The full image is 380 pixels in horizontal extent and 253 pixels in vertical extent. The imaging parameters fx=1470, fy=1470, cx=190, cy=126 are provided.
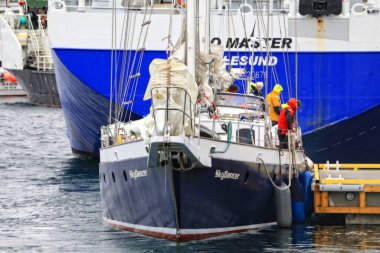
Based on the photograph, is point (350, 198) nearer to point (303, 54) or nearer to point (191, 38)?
point (191, 38)

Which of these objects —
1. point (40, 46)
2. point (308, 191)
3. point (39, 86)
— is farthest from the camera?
point (40, 46)

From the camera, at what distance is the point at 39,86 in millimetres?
78938

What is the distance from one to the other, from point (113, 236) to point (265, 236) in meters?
3.07

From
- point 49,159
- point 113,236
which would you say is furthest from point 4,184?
point 113,236

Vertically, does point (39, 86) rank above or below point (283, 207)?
below

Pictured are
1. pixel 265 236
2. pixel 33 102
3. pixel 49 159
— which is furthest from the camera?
pixel 33 102

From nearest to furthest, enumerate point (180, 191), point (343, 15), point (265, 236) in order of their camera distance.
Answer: point (180, 191) → point (265, 236) → point (343, 15)

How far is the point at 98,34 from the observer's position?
4369cm

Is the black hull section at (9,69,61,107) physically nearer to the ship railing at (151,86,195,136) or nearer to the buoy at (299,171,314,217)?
the buoy at (299,171,314,217)

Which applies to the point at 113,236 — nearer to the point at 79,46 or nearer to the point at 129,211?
the point at 129,211

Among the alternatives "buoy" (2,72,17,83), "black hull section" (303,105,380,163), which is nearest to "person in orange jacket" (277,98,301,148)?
"black hull section" (303,105,380,163)

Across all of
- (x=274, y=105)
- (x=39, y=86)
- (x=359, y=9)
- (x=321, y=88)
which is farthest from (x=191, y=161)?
(x=39, y=86)

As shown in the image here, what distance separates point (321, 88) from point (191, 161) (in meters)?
16.5

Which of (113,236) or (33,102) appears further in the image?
(33,102)
